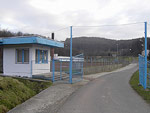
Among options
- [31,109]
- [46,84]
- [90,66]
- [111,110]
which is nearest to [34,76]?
[46,84]

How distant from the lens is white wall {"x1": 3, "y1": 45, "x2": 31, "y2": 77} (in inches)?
540

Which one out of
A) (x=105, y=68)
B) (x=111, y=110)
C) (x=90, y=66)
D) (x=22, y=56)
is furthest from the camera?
(x=105, y=68)

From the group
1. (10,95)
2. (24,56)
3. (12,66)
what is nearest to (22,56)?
(24,56)

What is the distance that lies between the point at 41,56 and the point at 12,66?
2.69 m

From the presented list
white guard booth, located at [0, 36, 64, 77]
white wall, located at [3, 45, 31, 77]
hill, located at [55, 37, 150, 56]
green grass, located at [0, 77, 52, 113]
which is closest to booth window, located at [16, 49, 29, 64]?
white guard booth, located at [0, 36, 64, 77]

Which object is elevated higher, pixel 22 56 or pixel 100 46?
pixel 100 46

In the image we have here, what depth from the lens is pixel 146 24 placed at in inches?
389

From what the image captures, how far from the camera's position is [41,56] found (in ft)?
49.1

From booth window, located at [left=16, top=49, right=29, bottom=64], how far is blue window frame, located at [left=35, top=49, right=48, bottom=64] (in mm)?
856

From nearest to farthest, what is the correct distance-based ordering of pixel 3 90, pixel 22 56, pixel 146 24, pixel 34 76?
1. pixel 3 90
2. pixel 146 24
3. pixel 34 76
4. pixel 22 56

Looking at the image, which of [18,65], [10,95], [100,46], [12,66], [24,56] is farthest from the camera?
[100,46]

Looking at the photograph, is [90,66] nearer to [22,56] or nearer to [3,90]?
[22,56]

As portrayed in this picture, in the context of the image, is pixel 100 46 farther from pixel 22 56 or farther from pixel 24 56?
pixel 22 56

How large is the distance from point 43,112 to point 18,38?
9104mm
